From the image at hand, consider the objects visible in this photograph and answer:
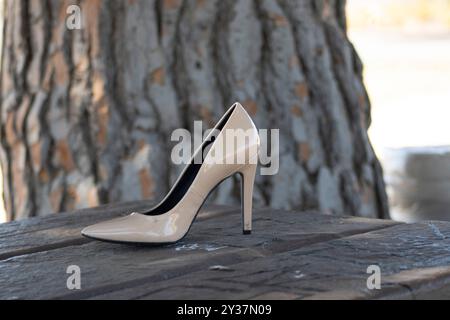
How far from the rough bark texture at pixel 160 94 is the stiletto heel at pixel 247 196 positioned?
2.08 feet

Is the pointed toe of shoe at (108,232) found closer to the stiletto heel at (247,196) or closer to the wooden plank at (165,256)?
the wooden plank at (165,256)

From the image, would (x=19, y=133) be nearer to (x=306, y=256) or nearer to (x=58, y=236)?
(x=58, y=236)

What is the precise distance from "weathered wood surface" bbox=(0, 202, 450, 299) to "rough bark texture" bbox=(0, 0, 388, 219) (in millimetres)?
575

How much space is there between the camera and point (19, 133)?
220 cm

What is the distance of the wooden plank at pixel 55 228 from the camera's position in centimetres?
133

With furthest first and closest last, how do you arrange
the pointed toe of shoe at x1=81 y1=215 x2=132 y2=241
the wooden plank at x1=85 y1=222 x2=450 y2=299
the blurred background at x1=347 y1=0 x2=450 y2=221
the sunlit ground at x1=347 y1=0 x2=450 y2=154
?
the sunlit ground at x1=347 y1=0 x2=450 y2=154
the blurred background at x1=347 y1=0 x2=450 y2=221
the pointed toe of shoe at x1=81 y1=215 x2=132 y2=241
the wooden plank at x1=85 y1=222 x2=450 y2=299

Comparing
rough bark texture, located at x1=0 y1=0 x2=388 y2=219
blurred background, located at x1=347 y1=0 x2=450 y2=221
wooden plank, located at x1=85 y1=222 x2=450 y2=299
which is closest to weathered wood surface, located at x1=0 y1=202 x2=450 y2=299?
wooden plank, located at x1=85 y1=222 x2=450 y2=299

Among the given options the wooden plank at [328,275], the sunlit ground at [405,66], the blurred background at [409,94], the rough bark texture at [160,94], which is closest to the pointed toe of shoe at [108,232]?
the wooden plank at [328,275]

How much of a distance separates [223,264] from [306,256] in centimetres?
11

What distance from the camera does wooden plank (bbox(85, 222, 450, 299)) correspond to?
1022 mm

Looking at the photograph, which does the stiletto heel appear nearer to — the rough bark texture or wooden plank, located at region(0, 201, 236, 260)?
wooden plank, located at region(0, 201, 236, 260)

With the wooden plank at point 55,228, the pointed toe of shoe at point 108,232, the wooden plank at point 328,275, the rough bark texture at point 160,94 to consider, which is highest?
the rough bark texture at point 160,94

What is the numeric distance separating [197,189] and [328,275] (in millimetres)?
342

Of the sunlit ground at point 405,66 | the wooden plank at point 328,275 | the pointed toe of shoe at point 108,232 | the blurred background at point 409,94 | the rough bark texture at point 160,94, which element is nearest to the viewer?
the wooden plank at point 328,275
